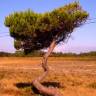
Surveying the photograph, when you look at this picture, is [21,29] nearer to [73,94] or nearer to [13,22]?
[13,22]

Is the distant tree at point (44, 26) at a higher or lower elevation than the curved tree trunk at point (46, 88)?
higher

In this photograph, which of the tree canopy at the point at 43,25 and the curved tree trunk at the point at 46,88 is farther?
the tree canopy at the point at 43,25

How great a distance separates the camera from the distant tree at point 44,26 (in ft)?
64.5

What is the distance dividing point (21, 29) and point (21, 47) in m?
1.22

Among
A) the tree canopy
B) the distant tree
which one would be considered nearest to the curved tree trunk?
the distant tree

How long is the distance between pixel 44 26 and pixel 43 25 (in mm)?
69

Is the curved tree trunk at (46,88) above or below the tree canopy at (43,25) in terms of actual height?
below

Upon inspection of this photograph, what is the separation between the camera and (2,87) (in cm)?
2277

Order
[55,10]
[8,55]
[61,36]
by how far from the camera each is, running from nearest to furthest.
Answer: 1. [55,10]
2. [61,36]
3. [8,55]

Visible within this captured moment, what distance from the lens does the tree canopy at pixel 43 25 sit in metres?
19.7

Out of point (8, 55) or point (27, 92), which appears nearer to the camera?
point (27, 92)

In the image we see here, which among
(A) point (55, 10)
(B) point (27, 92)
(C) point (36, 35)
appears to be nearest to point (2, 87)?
(B) point (27, 92)

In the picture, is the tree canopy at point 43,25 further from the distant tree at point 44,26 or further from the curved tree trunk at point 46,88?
the curved tree trunk at point 46,88

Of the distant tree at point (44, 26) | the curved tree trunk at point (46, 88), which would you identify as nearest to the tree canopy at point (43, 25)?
the distant tree at point (44, 26)
